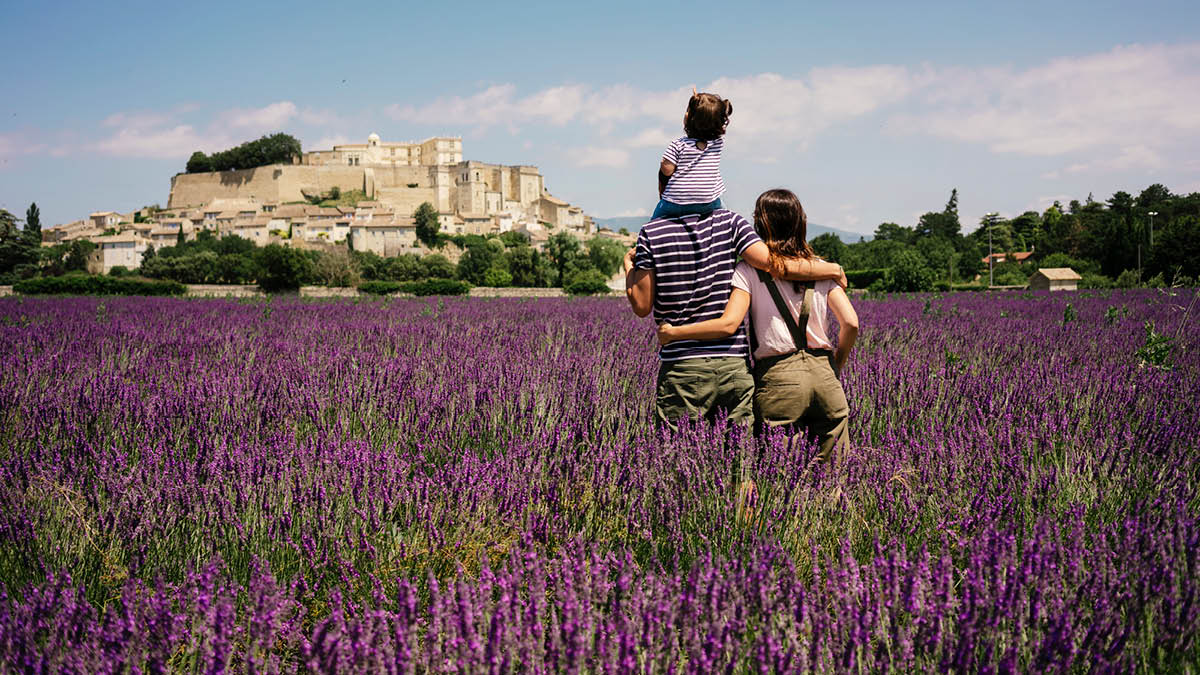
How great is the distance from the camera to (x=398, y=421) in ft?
9.97

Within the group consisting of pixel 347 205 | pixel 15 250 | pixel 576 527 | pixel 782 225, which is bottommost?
pixel 576 527

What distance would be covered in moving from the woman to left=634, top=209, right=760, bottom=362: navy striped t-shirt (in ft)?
0.18

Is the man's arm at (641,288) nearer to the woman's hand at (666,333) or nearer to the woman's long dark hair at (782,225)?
the woman's hand at (666,333)

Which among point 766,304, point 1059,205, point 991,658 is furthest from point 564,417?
point 1059,205

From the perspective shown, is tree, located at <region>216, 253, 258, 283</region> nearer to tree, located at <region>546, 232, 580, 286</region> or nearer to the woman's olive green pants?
tree, located at <region>546, 232, 580, 286</region>

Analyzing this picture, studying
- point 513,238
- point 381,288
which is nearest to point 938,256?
point 513,238

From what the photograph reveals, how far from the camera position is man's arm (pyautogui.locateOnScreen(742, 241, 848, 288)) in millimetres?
→ 2316

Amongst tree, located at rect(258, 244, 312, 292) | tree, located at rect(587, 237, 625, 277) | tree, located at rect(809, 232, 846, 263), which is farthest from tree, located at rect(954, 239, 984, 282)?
tree, located at rect(258, 244, 312, 292)

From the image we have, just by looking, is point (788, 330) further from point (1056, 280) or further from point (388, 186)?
point (388, 186)

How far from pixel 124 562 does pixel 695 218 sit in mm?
1846

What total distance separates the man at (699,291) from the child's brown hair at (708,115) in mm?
258

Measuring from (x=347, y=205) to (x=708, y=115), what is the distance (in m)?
96.2

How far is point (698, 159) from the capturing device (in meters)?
2.32

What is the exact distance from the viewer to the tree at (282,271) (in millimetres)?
31922
